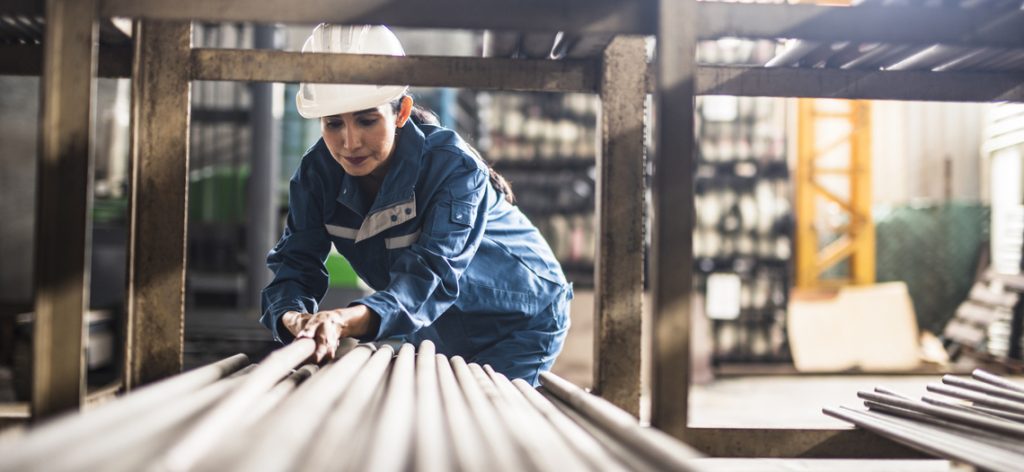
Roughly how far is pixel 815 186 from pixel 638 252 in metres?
7.81

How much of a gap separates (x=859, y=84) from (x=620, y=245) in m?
0.88

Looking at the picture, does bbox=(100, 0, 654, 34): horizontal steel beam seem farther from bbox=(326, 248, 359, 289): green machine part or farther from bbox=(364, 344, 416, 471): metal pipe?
bbox=(326, 248, 359, 289): green machine part

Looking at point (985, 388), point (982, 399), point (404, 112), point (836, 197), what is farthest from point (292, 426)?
point (836, 197)

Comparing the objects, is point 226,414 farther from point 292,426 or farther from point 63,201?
point 63,201

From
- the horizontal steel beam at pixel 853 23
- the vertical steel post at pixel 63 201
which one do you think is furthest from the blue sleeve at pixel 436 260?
the horizontal steel beam at pixel 853 23

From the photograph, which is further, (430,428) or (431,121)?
(431,121)

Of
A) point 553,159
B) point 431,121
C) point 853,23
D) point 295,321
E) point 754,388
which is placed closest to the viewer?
point 853,23

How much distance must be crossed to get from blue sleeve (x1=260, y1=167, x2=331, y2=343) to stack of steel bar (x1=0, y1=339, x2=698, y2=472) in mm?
792

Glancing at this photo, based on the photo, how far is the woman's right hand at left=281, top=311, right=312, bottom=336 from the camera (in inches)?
83.9

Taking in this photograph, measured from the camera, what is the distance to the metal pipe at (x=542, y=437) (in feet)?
3.64

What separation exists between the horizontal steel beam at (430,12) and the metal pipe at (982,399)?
128 cm

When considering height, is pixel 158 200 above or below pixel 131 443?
above

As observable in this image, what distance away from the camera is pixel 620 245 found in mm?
2316

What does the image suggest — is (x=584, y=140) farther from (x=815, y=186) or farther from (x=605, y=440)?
(x=605, y=440)
